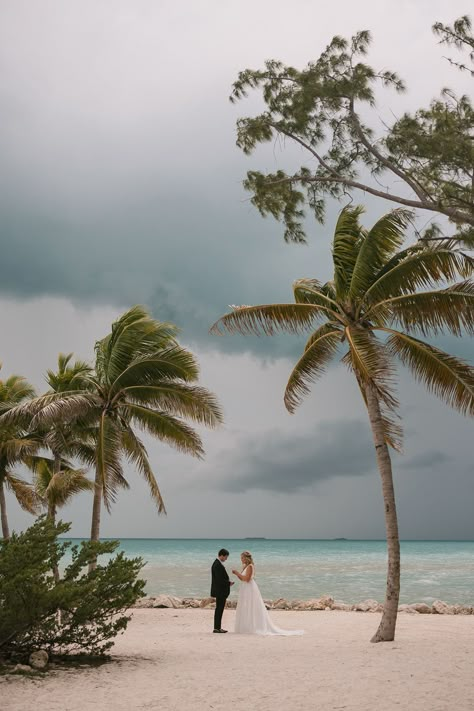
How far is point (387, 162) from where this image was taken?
11.1 m

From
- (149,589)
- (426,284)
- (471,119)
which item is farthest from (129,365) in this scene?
(149,589)

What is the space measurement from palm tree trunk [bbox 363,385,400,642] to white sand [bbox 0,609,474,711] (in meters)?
0.37

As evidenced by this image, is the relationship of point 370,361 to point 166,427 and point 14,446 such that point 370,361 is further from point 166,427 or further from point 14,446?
point 14,446

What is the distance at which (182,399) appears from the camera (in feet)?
76.8

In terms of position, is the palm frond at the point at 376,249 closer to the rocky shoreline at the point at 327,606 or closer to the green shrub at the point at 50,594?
the green shrub at the point at 50,594

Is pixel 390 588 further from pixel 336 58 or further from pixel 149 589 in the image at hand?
pixel 149 589

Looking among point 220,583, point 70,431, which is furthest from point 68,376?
point 220,583

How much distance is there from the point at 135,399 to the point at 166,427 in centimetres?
132

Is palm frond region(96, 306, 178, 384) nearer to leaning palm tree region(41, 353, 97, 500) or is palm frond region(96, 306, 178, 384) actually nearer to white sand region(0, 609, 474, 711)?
leaning palm tree region(41, 353, 97, 500)

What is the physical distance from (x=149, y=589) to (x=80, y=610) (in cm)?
3184

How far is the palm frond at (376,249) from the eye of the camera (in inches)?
599

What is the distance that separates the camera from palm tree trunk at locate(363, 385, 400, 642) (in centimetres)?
1456

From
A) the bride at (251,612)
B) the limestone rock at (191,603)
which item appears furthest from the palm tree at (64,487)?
the bride at (251,612)

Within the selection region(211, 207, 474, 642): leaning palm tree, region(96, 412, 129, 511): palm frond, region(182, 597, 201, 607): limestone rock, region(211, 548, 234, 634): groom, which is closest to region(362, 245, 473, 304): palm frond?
region(211, 207, 474, 642): leaning palm tree
